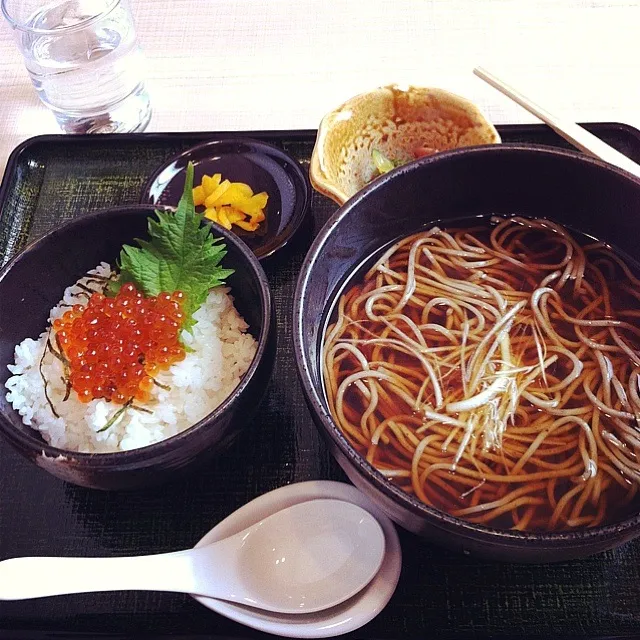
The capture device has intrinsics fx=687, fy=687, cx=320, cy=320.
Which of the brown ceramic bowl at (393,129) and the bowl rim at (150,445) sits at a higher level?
the brown ceramic bowl at (393,129)

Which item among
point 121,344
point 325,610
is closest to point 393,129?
point 121,344

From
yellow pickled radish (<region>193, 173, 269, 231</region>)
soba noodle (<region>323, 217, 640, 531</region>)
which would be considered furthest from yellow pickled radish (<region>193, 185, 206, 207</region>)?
soba noodle (<region>323, 217, 640, 531</region>)

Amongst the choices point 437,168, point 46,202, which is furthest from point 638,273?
point 46,202

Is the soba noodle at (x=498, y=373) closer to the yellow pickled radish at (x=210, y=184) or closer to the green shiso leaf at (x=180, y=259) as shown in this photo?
the green shiso leaf at (x=180, y=259)

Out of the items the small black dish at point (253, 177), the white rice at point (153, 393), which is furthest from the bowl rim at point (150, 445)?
the small black dish at point (253, 177)

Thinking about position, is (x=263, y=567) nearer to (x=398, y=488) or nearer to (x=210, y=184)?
(x=398, y=488)

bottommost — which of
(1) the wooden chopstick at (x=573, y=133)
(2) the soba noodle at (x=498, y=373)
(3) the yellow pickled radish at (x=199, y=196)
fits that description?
(3) the yellow pickled radish at (x=199, y=196)
